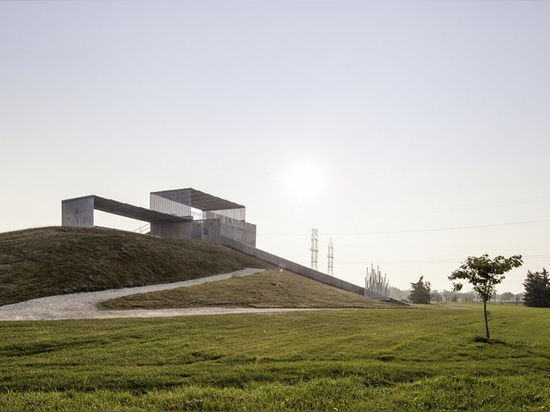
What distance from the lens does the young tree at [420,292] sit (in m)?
83.8

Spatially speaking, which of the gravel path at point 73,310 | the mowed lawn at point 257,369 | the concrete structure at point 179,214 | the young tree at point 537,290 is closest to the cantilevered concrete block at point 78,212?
the concrete structure at point 179,214

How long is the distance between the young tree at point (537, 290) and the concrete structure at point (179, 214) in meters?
44.7

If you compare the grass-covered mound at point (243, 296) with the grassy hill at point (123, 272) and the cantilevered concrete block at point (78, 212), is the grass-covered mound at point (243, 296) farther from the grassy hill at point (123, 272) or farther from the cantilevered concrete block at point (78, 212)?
the cantilevered concrete block at point (78, 212)

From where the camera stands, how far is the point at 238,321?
18.3 metres

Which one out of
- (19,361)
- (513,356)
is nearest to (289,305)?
(513,356)

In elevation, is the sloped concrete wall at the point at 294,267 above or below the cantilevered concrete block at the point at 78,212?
below

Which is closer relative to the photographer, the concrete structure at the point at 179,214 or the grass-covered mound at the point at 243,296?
the grass-covered mound at the point at 243,296

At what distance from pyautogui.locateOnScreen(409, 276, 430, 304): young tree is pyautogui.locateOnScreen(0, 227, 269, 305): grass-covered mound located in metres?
49.1

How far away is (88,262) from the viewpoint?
107 ft

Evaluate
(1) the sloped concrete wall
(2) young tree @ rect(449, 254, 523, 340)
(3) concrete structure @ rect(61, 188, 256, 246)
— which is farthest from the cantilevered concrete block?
(2) young tree @ rect(449, 254, 523, 340)

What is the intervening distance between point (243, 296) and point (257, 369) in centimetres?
2125

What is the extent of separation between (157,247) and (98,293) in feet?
51.0

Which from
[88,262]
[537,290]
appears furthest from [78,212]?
[537,290]

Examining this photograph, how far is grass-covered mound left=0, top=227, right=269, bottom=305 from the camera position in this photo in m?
27.2
